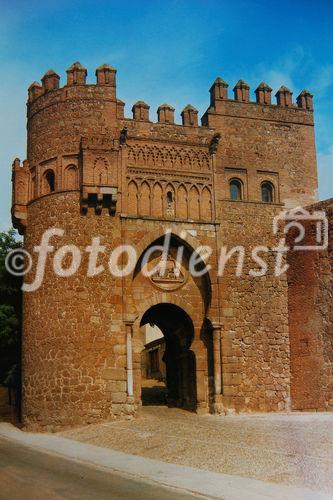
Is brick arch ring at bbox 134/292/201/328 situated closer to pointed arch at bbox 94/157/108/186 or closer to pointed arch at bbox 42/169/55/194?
pointed arch at bbox 94/157/108/186

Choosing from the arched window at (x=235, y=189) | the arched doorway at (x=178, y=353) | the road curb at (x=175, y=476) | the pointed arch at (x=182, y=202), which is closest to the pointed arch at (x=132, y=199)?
the pointed arch at (x=182, y=202)

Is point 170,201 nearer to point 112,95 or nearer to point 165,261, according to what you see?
point 165,261

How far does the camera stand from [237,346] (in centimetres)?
1889

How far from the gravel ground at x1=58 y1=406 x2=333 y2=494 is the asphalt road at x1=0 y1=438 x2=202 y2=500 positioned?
1.69m

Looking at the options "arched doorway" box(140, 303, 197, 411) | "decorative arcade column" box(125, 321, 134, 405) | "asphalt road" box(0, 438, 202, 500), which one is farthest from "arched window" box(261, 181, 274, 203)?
"asphalt road" box(0, 438, 202, 500)

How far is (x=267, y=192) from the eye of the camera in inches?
822

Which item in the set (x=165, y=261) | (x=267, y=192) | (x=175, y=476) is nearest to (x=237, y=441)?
(x=175, y=476)

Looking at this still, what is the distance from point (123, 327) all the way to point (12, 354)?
6677 mm

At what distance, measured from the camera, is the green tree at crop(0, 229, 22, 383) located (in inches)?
853

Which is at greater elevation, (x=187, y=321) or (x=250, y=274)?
(x=250, y=274)

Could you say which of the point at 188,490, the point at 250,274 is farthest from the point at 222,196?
the point at 188,490

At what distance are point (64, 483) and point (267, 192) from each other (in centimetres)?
1289

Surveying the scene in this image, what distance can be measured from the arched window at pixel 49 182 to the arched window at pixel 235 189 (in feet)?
17.7

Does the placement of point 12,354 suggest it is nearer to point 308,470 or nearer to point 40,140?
point 40,140
